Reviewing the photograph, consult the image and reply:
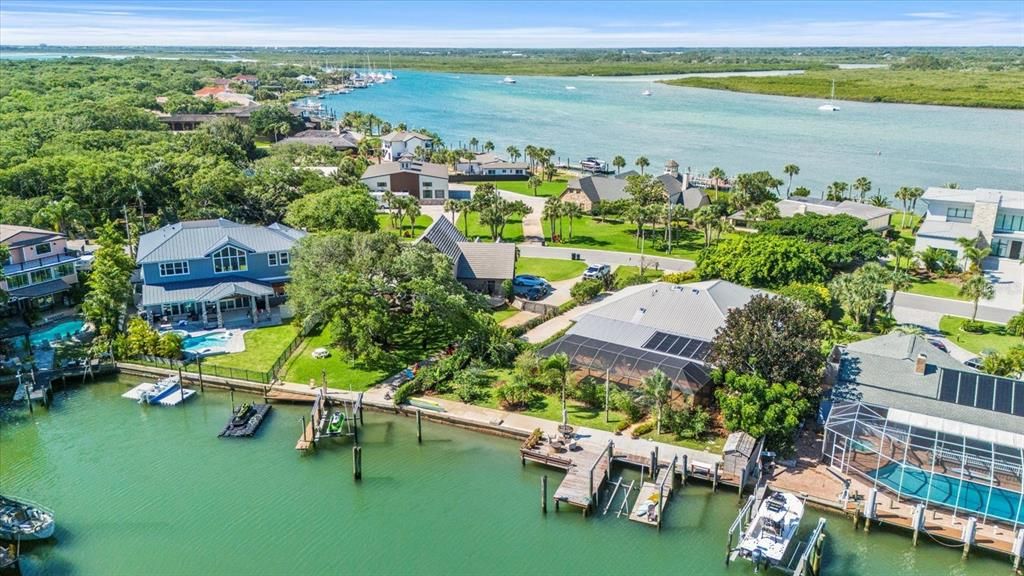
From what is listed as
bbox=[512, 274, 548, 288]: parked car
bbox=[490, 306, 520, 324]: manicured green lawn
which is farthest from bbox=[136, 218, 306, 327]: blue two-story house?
bbox=[512, 274, 548, 288]: parked car

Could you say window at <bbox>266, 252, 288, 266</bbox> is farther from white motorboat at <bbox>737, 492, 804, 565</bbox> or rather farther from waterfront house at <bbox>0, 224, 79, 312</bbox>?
white motorboat at <bbox>737, 492, 804, 565</bbox>

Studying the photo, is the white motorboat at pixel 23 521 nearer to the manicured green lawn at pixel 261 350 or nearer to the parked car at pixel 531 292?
the manicured green lawn at pixel 261 350

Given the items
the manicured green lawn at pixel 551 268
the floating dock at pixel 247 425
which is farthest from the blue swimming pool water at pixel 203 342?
the manicured green lawn at pixel 551 268

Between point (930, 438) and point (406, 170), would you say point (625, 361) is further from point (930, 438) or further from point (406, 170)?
point (406, 170)

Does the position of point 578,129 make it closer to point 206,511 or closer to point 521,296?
point 521,296

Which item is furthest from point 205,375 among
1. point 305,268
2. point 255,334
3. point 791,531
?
point 791,531

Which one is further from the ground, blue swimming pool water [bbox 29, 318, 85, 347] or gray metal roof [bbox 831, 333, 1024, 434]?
gray metal roof [bbox 831, 333, 1024, 434]
